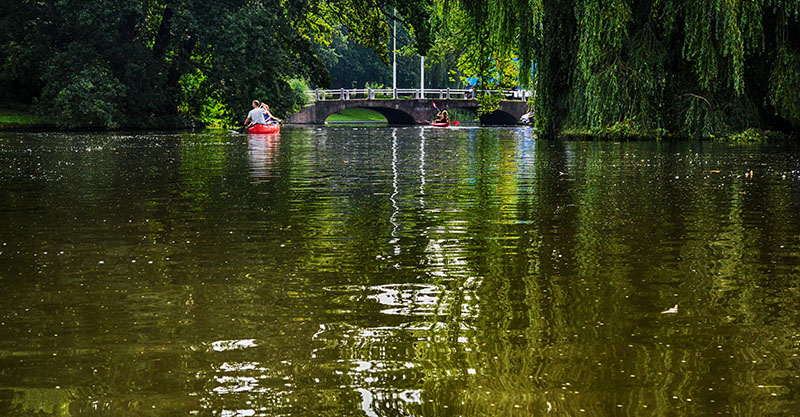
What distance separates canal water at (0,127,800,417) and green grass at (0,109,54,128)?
32.3 meters

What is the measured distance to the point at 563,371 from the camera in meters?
4.83

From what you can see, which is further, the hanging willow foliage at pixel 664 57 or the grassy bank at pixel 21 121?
the grassy bank at pixel 21 121

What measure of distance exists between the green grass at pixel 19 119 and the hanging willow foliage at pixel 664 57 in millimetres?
22485

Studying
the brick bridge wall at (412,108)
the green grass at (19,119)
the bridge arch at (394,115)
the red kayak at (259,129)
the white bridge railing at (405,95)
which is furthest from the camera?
the bridge arch at (394,115)

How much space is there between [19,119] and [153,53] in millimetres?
6847

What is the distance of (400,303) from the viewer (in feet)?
20.9

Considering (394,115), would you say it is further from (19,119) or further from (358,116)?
(19,119)

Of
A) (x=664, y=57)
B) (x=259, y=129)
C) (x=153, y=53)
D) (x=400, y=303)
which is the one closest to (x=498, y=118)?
(x=153, y=53)

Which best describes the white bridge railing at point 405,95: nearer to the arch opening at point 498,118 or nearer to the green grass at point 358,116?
the arch opening at point 498,118

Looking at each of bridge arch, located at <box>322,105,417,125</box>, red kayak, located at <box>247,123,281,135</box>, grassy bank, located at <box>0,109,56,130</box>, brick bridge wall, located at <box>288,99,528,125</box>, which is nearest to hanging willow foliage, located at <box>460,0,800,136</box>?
red kayak, located at <box>247,123,281,135</box>

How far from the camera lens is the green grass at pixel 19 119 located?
146 ft

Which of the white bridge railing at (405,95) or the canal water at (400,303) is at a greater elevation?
the white bridge railing at (405,95)

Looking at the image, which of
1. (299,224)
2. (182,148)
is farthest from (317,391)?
(182,148)

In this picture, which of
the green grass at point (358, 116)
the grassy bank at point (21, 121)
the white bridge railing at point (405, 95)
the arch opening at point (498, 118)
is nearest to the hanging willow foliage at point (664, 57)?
the grassy bank at point (21, 121)
